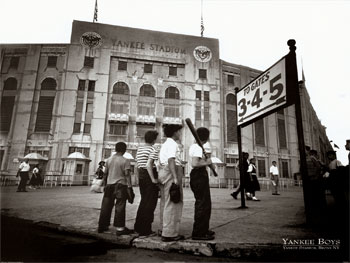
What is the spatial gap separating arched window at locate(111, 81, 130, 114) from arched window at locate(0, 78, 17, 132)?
907 centimetres

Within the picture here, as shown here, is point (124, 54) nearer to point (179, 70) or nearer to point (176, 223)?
point (179, 70)

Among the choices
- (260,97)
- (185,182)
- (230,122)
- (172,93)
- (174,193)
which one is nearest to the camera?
(174,193)

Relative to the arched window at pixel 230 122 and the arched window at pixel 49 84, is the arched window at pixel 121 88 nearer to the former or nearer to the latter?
the arched window at pixel 49 84

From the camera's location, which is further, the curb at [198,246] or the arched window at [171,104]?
the arched window at [171,104]

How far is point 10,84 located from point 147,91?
42.1 feet

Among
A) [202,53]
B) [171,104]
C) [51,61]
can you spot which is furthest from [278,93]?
[51,61]

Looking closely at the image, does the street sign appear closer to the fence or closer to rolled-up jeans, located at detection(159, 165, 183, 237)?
rolled-up jeans, located at detection(159, 165, 183, 237)

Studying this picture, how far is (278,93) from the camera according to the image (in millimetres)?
3338

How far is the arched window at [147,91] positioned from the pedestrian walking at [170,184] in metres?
19.1

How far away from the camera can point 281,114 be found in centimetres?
2534

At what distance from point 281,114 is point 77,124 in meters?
22.0

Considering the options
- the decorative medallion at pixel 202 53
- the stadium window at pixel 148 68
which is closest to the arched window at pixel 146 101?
the stadium window at pixel 148 68

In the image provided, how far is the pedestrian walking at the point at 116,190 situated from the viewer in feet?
10.9

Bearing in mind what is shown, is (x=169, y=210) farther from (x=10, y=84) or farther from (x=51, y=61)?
(x=10, y=84)
